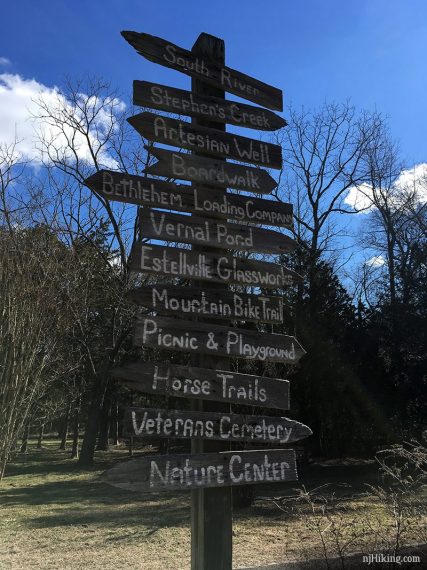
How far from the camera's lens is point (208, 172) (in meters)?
4.28

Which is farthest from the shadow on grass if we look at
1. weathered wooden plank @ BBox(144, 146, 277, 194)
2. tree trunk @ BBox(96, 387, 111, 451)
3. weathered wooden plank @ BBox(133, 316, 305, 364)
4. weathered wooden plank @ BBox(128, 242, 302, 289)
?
tree trunk @ BBox(96, 387, 111, 451)

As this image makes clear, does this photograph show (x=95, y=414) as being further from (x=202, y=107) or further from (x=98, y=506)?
(x=202, y=107)

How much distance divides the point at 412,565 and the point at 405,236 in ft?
95.2

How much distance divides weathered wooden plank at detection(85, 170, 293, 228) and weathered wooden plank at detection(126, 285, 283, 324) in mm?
673

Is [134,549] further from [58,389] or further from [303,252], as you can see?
[58,389]

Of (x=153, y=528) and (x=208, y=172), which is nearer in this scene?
(x=208, y=172)

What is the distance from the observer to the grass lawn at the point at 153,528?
592cm

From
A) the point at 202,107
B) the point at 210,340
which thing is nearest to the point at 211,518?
the point at 210,340

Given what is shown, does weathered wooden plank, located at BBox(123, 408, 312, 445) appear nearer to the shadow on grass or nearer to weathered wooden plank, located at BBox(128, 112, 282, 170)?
weathered wooden plank, located at BBox(128, 112, 282, 170)

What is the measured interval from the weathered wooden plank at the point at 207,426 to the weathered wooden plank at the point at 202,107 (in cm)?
243

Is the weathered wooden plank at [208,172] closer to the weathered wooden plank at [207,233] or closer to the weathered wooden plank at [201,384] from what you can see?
the weathered wooden plank at [207,233]

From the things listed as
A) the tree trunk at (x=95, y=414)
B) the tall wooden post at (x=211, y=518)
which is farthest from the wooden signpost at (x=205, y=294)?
the tree trunk at (x=95, y=414)

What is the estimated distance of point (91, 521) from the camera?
8.76m

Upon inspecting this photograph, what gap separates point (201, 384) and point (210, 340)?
0.35m
